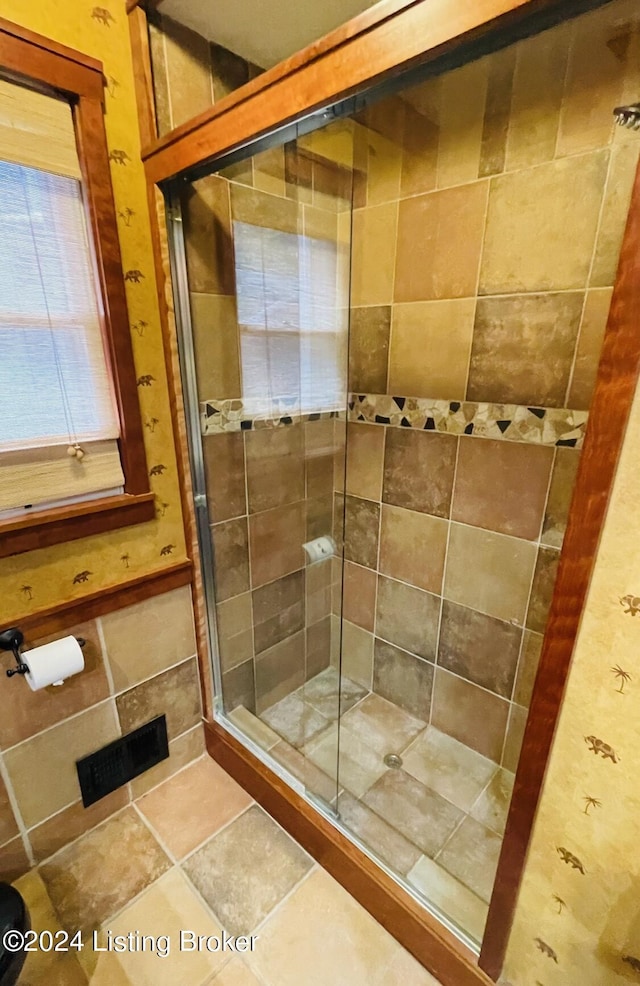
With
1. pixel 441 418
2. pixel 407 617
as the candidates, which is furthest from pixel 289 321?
pixel 407 617

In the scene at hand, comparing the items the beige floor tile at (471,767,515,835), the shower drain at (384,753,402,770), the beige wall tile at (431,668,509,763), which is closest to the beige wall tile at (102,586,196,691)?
the shower drain at (384,753,402,770)

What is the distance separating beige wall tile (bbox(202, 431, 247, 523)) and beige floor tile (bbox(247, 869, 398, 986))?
1.11m

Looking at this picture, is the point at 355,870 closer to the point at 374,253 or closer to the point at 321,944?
the point at 321,944

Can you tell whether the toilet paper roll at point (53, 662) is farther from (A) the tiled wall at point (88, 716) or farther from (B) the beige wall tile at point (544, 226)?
(B) the beige wall tile at point (544, 226)

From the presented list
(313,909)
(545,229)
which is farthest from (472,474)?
(313,909)

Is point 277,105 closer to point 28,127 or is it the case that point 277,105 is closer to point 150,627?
point 28,127

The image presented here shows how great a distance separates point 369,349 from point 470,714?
4.48 feet

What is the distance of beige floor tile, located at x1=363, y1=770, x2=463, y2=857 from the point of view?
1.35 meters

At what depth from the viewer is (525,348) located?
47.9 inches

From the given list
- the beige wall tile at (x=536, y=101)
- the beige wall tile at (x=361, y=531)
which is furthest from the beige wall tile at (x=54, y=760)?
the beige wall tile at (x=536, y=101)

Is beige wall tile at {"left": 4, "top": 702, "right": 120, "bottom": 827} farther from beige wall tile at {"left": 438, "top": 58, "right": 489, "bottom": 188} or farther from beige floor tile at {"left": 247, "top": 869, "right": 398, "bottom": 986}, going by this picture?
beige wall tile at {"left": 438, "top": 58, "right": 489, "bottom": 188}

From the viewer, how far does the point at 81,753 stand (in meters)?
1.30

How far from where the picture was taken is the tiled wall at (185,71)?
107 centimetres

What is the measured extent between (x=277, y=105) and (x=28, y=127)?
536 mm
